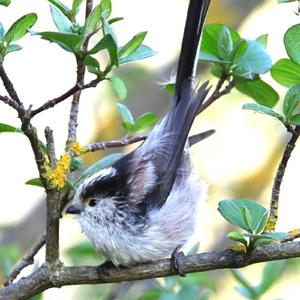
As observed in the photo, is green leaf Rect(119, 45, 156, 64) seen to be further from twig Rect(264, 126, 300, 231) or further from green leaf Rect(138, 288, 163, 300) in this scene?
green leaf Rect(138, 288, 163, 300)

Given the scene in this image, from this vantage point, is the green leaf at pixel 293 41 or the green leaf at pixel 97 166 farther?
the green leaf at pixel 97 166

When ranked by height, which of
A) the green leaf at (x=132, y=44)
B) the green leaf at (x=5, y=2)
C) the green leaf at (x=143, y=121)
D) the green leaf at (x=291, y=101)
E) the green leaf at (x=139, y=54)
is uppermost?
the green leaf at (x=5, y=2)

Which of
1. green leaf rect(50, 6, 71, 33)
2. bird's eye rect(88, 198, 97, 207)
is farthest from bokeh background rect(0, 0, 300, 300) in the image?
green leaf rect(50, 6, 71, 33)

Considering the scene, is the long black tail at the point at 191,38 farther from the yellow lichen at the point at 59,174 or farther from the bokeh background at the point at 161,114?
the bokeh background at the point at 161,114

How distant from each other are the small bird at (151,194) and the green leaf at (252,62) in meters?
0.14

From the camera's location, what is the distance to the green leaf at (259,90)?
7.33ft

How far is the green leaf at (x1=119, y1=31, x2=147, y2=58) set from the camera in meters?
1.83

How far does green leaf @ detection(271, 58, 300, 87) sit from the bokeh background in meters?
1.87

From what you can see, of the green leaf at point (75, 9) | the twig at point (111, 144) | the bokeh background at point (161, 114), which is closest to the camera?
the green leaf at point (75, 9)

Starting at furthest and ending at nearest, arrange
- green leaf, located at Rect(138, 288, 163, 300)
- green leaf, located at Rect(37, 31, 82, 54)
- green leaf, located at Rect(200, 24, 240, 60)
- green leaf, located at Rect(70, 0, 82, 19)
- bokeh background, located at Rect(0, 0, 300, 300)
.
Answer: bokeh background, located at Rect(0, 0, 300, 300) < green leaf, located at Rect(138, 288, 163, 300) < green leaf, located at Rect(200, 24, 240, 60) < green leaf, located at Rect(70, 0, 82, 19) < green leaf, located at Rect(37, 31, 82, 54)

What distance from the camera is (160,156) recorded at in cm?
248

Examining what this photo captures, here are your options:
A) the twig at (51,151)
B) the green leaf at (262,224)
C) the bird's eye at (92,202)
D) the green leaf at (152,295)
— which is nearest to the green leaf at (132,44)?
the twig at (51,151)

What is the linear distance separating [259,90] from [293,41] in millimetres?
474

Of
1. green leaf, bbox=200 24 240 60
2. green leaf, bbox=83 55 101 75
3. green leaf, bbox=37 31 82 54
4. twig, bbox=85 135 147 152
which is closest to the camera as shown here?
green leaf, bbox=37 31 82 54
